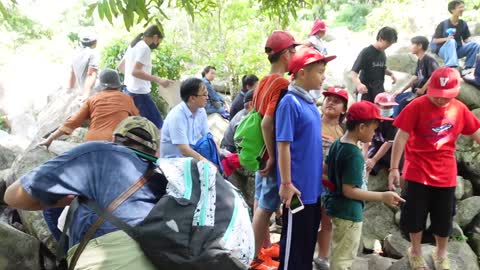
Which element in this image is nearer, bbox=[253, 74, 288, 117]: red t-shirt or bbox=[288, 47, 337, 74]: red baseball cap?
bbox=[288, 47, 337, 74]: red baseball cap

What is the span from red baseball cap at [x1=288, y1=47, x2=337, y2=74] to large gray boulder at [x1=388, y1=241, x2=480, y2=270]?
1.88m

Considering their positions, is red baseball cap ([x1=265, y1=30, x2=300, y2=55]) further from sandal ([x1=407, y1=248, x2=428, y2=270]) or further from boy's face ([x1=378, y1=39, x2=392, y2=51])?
boy's face ([x1=378, y1=39, x2=392, y2=51])

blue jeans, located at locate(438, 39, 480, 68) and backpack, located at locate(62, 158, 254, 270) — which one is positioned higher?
blue jeans, located at locate(438, 39, 480, 68)

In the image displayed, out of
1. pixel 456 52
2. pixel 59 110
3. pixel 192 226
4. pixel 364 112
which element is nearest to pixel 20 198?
pixel 192 226

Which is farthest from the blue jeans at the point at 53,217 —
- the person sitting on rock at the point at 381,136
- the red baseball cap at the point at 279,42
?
the person sitting on rock at the point at 381,136

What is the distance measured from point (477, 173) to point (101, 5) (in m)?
5.19

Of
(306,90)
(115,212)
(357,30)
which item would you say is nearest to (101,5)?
(115,212)

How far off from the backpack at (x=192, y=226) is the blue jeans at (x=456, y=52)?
635 cm

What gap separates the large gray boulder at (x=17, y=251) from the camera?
372cm

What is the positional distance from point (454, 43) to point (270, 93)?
203 inches

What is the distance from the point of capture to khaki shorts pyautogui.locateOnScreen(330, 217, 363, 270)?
3.43 m

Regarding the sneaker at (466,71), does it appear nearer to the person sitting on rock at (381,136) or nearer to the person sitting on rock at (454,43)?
the person sitting on rock at (454,43)

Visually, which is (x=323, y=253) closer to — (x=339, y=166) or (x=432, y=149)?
(x=339, y=166)

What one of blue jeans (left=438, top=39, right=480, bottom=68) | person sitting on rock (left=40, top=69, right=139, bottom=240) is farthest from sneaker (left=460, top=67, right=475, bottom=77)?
person sitting on rock (left=40, top=69, right=139, bottom=240)
